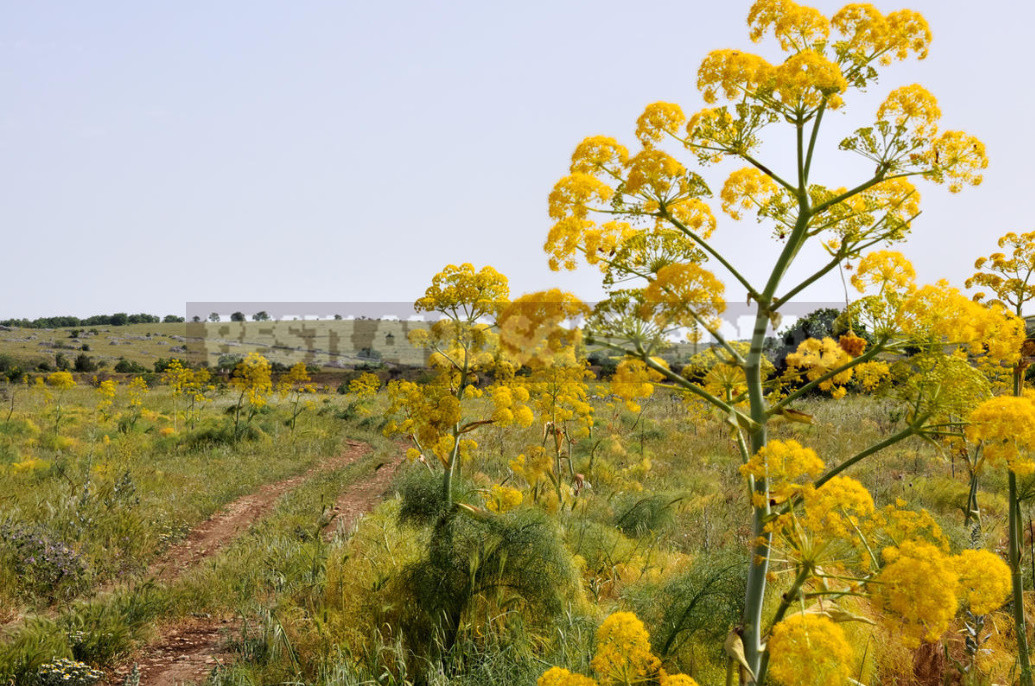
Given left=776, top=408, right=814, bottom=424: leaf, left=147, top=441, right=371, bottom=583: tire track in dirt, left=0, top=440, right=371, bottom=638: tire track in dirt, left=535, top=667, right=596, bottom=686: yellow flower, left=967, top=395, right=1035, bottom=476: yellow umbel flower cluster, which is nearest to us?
left=967, top=395, right=1035, bottom=476: yellow umbel flower cluster

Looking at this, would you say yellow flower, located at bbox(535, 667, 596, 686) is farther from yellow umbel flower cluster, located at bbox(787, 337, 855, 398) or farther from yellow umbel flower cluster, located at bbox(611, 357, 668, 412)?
yellow umbel flower cluster, located at bbox(787, 337, 855, 398)

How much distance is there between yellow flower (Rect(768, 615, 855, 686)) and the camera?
2518mm

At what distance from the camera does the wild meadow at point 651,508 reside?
9.08 feet

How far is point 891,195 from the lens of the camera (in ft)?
9.90

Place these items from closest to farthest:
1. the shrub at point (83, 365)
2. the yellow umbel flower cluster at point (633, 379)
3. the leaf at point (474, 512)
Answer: the yellow umbel flower cluster at point (633, 379) → the leaf at point (474, 512) → the shrub at point (83, 365)

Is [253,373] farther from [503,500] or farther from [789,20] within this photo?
[789,20]

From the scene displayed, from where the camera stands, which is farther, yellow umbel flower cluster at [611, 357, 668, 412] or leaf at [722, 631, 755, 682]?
yellow umbel flower cluster at [611, 357, 668, 412]

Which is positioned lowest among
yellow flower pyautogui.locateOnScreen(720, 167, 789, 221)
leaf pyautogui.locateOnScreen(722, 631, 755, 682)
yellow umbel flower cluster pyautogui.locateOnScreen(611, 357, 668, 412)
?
leaf pyautogui.locateOnScreen(722, 631, 755, 682)

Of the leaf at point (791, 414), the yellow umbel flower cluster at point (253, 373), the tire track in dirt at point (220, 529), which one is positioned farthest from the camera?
the yellow umbel flower cluster at point (253, 373)

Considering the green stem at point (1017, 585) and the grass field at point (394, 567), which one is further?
the grass field at point (394, 567)

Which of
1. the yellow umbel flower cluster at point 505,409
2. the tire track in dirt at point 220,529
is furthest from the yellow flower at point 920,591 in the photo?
the tire track in dirt at point 220,529

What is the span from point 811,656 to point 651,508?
6.61 m

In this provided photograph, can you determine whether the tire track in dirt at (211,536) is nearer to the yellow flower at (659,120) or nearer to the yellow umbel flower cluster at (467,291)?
the yellow umbel flower cluster at (467,291)

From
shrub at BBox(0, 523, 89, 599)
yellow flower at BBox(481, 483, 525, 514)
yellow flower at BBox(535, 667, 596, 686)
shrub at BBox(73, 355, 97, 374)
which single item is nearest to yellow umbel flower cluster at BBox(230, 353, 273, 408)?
shrub at BBox(0, 523, 89, 599)
